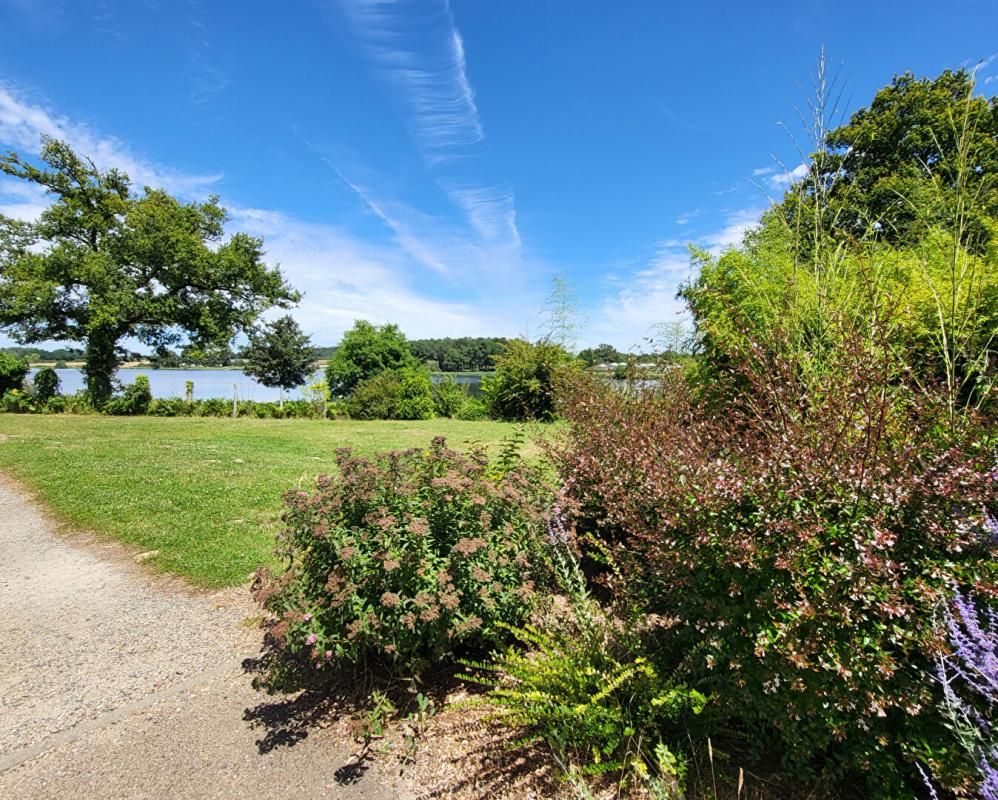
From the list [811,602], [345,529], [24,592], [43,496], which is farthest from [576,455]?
[43,496]

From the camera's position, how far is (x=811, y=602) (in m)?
1.44

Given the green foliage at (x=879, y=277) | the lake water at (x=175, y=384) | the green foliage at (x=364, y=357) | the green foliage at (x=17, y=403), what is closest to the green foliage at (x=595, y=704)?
the green foliage at (x=879, y=277)

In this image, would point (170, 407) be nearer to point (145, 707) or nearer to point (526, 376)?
point (526, 376)

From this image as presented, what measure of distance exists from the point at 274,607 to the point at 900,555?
2495 mm

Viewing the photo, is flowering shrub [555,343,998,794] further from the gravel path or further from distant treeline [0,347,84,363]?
distant treeline [0,347,84,363]

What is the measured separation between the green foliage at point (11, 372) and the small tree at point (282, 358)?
1511 cm

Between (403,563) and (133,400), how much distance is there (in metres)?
19.7

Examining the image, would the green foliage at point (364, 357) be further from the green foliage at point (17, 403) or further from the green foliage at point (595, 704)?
the green foliage at point (595, 704)

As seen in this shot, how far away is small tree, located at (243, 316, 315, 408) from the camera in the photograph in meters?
32.4

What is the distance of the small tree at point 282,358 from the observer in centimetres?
3244

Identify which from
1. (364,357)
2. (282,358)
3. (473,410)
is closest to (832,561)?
(473,410)

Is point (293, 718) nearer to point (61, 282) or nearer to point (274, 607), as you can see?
point (274, 607)

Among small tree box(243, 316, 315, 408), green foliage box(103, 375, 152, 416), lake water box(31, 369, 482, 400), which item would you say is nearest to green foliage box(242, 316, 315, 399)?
small tree box(243, 316, 315, 408)

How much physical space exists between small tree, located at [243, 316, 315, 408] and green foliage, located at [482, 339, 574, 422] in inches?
831
